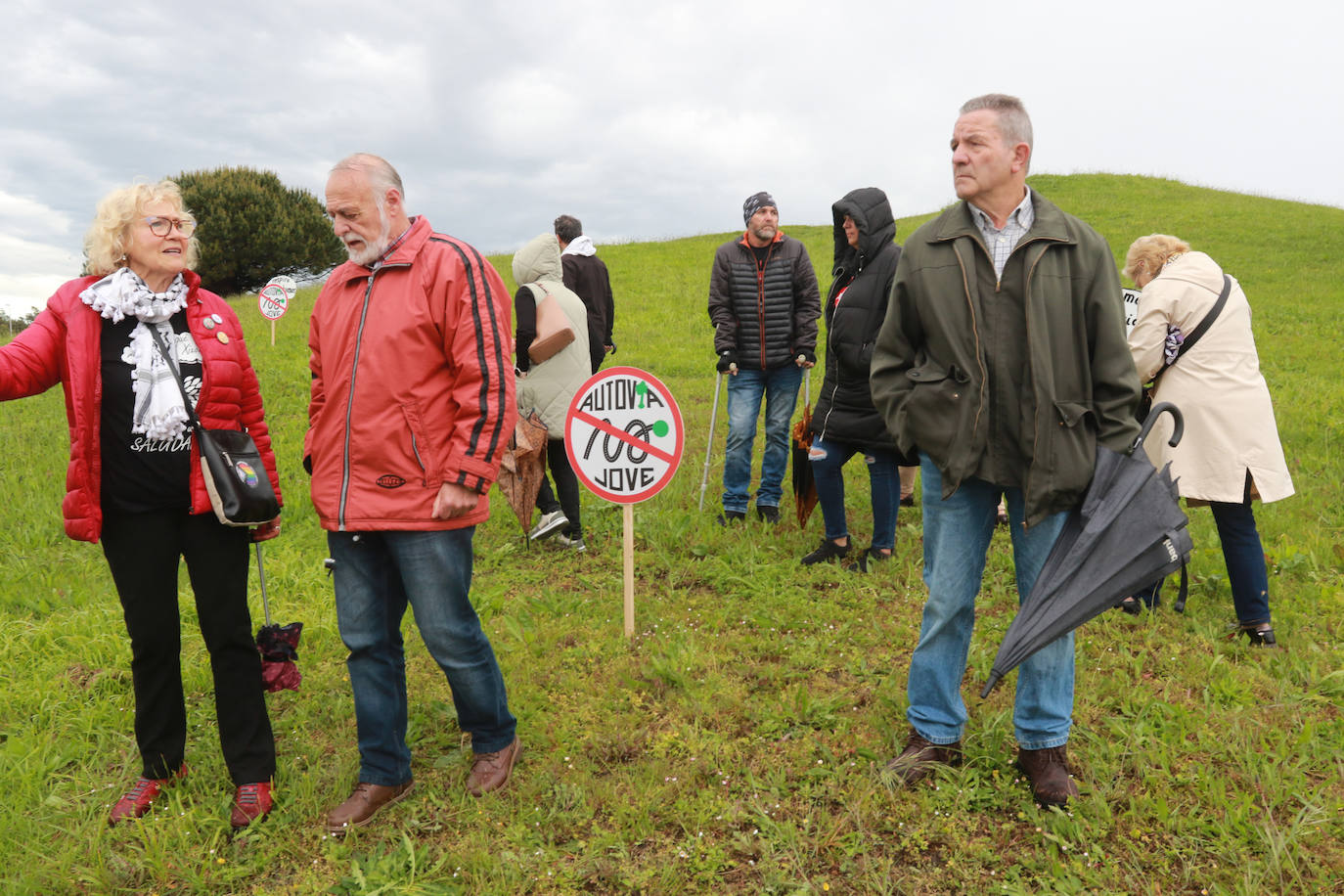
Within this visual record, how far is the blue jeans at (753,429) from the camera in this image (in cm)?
697

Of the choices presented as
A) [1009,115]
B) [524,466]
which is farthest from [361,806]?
[1009,115]

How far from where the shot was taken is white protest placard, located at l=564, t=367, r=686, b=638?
493 cm

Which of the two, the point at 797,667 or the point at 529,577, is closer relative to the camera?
the point at 797,667

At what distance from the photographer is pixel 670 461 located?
16.4 ft

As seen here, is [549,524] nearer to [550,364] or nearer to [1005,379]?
[550,364]

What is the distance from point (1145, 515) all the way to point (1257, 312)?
17.0 m

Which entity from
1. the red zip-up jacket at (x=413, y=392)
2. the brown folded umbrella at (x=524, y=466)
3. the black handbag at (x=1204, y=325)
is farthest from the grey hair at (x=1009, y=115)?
the brown folded umbrella at (x=524, y=466)

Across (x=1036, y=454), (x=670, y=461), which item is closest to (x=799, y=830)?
(x=1036, y=454)

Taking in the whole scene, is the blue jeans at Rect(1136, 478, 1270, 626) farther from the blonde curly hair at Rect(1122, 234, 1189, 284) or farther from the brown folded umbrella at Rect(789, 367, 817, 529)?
the brown folded umbrella at Rect(789, 367, 817, 529)

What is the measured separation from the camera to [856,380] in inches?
219

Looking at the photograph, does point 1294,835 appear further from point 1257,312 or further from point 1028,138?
point 1257,312

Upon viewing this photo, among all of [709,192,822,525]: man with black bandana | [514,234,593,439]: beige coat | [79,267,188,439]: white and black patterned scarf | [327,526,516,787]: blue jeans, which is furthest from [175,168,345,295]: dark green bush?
[327,526,516,787]: blue jeans

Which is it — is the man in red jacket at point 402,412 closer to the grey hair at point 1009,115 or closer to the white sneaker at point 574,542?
the grey hair at point 1009,115

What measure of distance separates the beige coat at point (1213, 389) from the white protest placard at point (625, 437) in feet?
8.49
